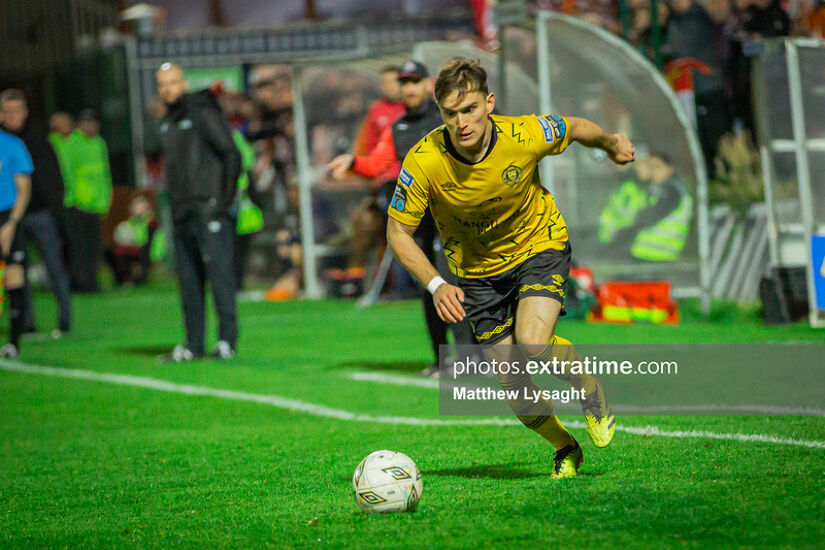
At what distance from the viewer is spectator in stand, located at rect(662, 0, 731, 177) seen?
15.8 metres

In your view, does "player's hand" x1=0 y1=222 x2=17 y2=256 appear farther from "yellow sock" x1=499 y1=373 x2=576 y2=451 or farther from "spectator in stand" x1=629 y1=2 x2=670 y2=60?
"spectator in stand" x1=629 y1=2 x2=670 y2=60

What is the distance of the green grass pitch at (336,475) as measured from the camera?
4867 mm

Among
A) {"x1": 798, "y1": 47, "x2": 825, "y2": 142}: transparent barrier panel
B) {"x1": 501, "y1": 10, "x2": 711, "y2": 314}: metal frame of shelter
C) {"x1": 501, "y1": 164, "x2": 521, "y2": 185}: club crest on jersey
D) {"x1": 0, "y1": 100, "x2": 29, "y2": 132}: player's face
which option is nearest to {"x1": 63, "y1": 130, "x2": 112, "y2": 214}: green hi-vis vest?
{"x1": 0, "y1": 100, "x2": 29, "y2": 132}: player's face

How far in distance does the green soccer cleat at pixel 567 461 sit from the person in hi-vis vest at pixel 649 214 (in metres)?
9.26

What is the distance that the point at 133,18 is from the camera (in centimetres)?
2638

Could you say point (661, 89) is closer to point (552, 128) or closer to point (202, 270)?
point (202, 270)

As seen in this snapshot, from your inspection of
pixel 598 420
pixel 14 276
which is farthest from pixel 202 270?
pixel 598 420

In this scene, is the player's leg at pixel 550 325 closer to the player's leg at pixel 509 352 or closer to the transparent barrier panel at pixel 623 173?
the player's leg at pixel 509 352

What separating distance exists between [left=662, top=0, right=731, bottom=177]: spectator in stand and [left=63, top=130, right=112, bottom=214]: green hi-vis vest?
9.68 metres

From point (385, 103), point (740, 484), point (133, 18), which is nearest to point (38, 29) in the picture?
point (133, 18)

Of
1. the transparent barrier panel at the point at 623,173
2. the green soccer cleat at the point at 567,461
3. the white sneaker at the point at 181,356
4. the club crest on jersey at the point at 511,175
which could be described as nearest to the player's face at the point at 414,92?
the white sneaker at the point at 181,356

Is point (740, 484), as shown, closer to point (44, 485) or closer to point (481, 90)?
point (481, 90)

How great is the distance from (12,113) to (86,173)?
7.93m

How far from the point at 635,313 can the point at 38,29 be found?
2371cm
